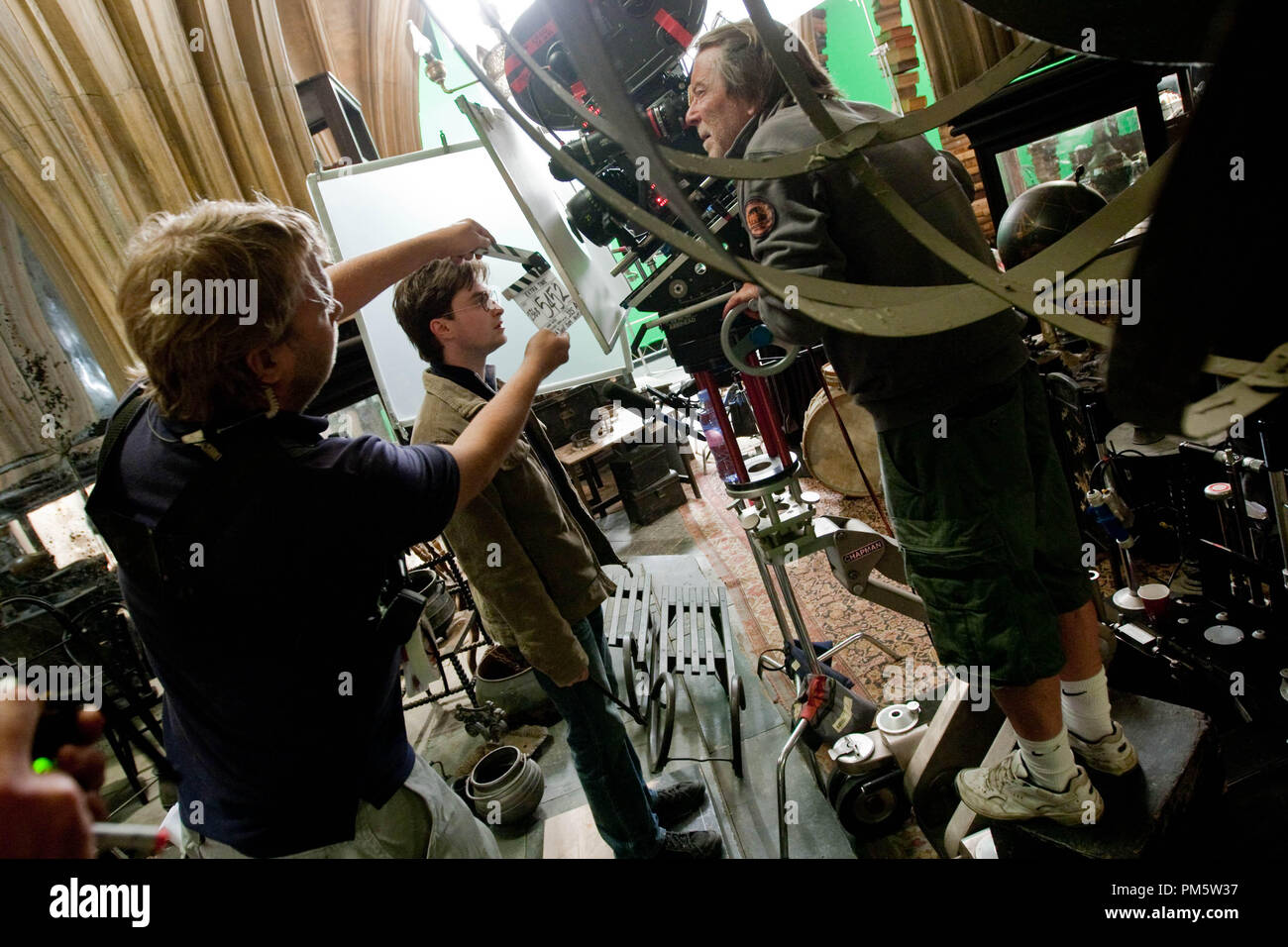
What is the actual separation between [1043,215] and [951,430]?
252 centimetres

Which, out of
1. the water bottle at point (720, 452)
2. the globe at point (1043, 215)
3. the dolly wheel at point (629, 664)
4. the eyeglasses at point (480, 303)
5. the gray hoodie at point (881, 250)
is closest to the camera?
the gray hoodie at point (881, 250)

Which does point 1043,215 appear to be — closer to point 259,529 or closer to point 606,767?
point 606,767

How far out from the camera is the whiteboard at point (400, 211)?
2715mm

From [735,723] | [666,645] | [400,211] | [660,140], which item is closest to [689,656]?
[666,645]

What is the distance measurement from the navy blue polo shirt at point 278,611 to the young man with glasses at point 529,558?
0.68m

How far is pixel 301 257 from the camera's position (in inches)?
41.4

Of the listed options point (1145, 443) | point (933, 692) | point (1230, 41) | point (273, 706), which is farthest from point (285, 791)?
point (1145, 443)

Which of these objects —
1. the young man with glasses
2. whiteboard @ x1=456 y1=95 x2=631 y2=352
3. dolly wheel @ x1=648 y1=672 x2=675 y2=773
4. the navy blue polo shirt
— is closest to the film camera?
whiteboard @ x1=456 y1=95 x2=631 y2=352

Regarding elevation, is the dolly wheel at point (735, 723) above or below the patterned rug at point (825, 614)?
above

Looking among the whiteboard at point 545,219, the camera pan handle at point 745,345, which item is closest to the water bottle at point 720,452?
the camera pan handle at point 745,345

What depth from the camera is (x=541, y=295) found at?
1.54m

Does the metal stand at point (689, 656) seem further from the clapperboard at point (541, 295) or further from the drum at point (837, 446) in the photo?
the drum at point (837, 446)

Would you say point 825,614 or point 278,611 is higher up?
point 278,611

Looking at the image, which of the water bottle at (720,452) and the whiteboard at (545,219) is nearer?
the whiteboard at (545,219)
